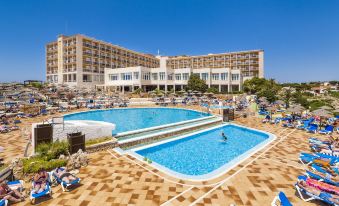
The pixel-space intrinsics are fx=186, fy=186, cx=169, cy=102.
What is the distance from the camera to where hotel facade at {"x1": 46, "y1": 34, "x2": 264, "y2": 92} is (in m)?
50.9

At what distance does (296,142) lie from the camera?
39.0ft

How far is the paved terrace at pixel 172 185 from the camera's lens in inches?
224

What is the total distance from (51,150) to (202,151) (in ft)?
27.2

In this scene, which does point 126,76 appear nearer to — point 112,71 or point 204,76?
point 112,71

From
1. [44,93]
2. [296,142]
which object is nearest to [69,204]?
[296,142]

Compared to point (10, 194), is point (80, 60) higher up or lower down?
higher up

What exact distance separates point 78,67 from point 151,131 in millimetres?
45392

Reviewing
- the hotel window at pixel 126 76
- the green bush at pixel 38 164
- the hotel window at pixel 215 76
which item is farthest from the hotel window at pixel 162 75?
the green bush at pixel 38 164

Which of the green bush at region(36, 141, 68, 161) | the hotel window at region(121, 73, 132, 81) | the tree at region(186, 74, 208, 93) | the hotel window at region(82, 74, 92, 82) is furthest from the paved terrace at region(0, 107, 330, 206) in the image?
the hotel window at region(82, 74, 92, 82)

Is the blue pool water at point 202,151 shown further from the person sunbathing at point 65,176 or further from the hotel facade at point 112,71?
the hotel facade at point 112,71

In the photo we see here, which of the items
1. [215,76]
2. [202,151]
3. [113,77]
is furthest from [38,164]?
[215,76]

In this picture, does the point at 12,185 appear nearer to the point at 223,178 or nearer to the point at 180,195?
the point at 180,195

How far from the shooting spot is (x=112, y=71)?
53469 mm

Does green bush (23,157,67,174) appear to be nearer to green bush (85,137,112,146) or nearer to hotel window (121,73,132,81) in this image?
green bush (85,137,112,146)
